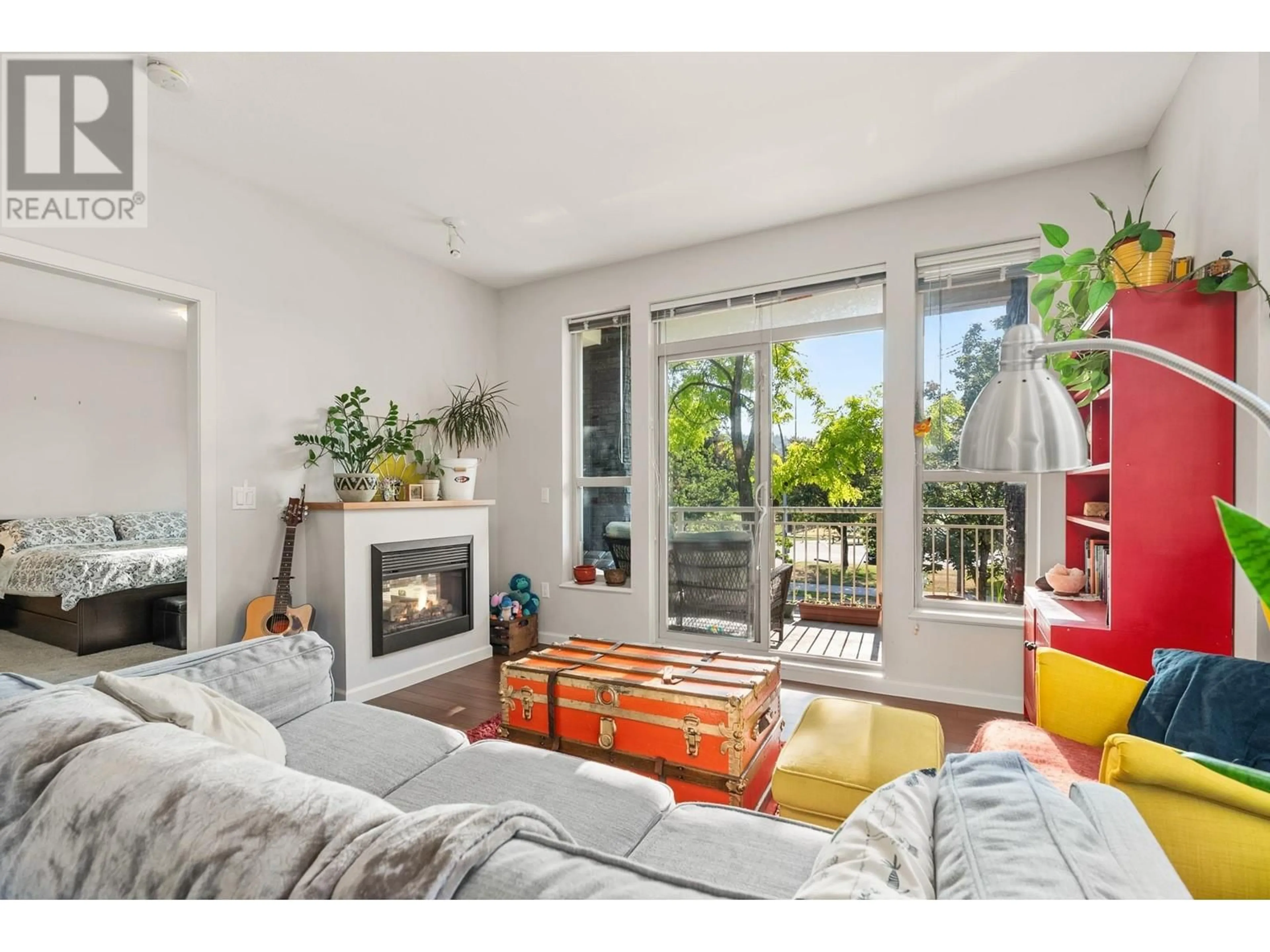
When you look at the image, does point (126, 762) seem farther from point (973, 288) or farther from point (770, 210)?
point (973, 288)

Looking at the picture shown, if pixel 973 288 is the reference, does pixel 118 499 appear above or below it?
below

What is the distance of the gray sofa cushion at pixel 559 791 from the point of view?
129cm

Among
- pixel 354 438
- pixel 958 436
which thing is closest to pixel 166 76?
pixel 354 438

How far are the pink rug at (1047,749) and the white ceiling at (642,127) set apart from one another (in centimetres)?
233

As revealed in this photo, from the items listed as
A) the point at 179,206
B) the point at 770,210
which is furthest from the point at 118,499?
the point at 770,210

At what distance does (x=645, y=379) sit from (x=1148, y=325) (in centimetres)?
268

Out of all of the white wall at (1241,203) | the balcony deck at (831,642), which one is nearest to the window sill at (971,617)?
the balcony deck at (831,642)

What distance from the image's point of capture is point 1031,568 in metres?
3.01

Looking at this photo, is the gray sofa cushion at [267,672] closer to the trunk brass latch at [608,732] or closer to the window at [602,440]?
the trunk brass latch at [608,732]

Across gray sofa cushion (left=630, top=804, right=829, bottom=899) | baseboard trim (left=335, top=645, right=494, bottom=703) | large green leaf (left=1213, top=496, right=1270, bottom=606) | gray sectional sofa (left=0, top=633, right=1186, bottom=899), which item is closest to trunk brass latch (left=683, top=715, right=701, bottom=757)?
gray sectional sofa (left=0, top=633, right=1186, bottom=899)

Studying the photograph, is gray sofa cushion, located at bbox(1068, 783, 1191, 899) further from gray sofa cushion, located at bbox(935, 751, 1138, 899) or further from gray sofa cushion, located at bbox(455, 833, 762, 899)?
gray sofa cushion, located at bbox(455, 833, 762, 899)

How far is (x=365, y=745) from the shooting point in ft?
5.33

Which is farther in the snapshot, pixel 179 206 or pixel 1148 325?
pixel 179 206
